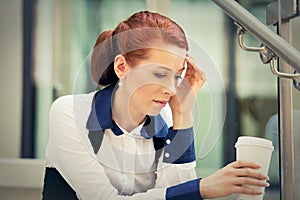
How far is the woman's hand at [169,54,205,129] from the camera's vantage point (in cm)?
130

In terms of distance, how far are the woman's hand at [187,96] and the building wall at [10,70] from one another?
1.33 feet

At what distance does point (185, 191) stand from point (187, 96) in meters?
0.24

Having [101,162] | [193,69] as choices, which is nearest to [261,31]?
[193,69]

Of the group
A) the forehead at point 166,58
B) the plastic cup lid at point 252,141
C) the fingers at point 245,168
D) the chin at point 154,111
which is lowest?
the fingers at point 245,168

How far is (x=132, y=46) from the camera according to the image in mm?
1290

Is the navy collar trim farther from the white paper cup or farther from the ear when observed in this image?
the white paper cup

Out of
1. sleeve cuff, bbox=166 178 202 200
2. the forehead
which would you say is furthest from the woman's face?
sleeve cuff, bbox=166 178 202 200

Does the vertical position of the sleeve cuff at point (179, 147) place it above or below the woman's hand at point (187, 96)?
below

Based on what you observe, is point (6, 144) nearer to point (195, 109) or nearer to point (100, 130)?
point (100, 130)

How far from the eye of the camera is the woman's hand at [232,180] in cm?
130

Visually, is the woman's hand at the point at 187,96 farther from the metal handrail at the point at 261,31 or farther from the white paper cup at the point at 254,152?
the metal handrail at the point at 261,31

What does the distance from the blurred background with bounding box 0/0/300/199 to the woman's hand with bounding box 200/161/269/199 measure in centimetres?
2

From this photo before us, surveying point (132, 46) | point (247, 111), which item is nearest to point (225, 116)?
point (247, 111)

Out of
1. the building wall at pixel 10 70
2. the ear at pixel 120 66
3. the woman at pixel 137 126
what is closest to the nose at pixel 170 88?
the woman at pixel 137 126
